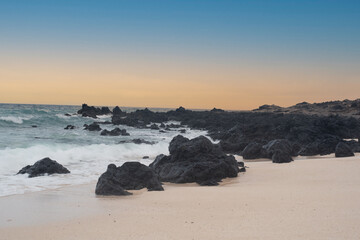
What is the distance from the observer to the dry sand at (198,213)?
5375 mm

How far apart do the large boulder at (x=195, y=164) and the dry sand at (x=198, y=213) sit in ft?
3.53

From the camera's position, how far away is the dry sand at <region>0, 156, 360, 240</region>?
5375mm

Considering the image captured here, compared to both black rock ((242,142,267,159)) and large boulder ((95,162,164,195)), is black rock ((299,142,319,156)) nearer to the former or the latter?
black rock ((242,142,267,159))

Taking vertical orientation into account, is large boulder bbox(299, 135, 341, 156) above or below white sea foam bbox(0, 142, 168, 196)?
above

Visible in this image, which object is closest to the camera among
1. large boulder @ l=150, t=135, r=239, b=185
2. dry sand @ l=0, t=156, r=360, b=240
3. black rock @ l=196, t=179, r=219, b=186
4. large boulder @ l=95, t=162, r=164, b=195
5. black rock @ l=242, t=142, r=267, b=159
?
dry sand @ l=0, t=156, r=360, b=240

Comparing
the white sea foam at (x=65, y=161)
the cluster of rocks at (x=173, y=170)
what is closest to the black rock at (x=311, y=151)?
the cluster of rocks at (x=173, y=170)

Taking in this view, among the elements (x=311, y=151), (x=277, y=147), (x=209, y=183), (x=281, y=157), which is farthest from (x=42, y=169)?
(x=311, y=151)

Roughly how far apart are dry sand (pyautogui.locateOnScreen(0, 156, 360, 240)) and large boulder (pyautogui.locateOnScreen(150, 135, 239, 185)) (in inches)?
42.4

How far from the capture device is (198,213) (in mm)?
6609

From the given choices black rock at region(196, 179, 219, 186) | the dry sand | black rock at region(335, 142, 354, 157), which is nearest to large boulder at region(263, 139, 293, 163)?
black rock at region(335, 142, 354, 157)

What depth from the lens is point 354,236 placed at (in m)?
4.93

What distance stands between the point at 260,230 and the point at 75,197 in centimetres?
519

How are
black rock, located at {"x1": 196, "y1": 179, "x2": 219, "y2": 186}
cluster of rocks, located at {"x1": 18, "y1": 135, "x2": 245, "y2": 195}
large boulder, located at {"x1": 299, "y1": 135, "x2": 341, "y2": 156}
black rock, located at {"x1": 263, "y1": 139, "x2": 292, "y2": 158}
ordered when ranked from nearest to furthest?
cluster of rocks, located at {"x1": 18, "y1": 135, "x2": 245, "y2": 195} → black rock, located at {"x1": 196, "y1": 179, "x2": 219, "y2": 186} → black rock, located at {"x1": 263, "y1": 139, "x2": 292, "y2": 158} → large boulder, located at {"x1": 299, "y1": 135, "x2": 341, "y2": 156}

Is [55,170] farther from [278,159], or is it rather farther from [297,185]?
[278,159]
